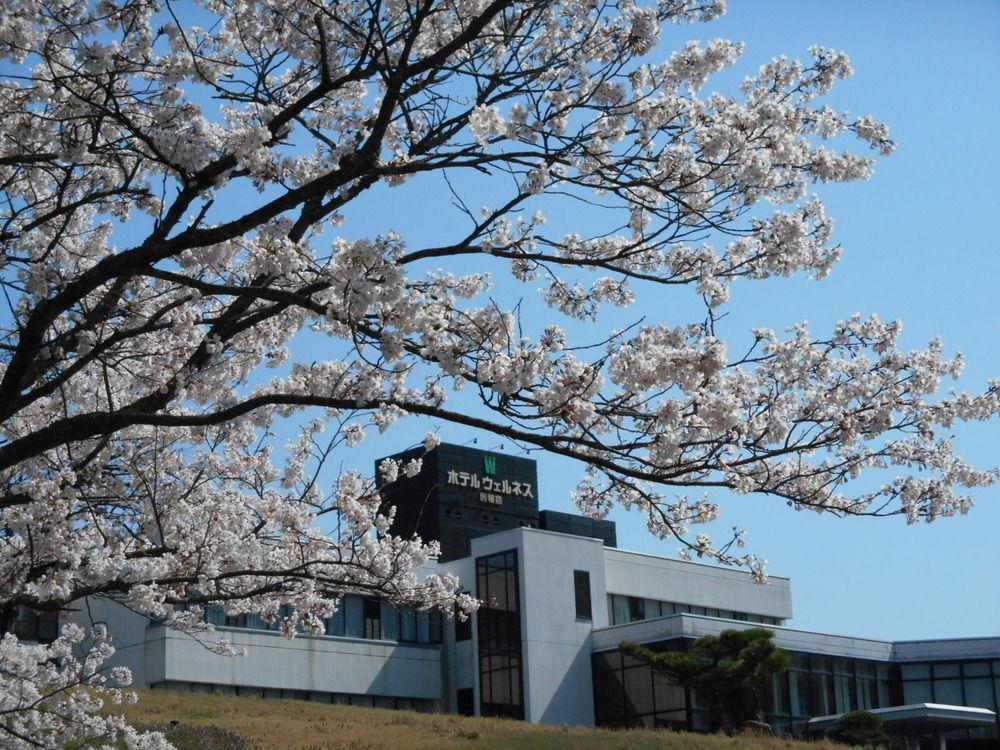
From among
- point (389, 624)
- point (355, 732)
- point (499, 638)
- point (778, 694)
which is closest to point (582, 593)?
point (499, 638)

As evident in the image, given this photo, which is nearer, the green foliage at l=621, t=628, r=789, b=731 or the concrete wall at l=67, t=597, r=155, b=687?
the green foliage at l=621, t=628, r=789, b=731

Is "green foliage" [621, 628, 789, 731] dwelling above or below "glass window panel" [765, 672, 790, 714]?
above

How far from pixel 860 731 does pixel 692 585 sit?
1713 cm

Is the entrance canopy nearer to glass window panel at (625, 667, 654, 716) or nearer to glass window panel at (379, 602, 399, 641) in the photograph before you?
glass window panel at (625, 667, 654, 716)

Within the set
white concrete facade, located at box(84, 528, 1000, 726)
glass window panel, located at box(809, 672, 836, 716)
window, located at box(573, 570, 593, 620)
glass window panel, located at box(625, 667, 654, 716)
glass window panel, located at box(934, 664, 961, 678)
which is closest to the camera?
white concrete facade, located at box(84, 528, 1000, 726)

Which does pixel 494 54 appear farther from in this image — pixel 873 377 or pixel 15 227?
pixel 15 227

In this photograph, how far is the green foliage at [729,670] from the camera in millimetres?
33688

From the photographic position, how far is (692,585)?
5056 centimetres

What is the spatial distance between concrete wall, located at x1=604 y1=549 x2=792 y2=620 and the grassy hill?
53.8ft

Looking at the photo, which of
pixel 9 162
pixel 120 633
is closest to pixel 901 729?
pixel 120 633

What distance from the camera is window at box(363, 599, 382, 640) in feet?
147

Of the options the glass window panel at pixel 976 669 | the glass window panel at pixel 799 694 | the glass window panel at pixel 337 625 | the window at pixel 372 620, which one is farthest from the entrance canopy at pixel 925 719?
the glass window panel at pixel 337 625

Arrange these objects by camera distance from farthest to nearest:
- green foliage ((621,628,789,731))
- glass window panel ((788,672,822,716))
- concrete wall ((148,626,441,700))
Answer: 1. glass window panel ((788,672,822,716))
2. concrete wall ((148,626,441,700))
3. green foliage ((621,628,789,731))

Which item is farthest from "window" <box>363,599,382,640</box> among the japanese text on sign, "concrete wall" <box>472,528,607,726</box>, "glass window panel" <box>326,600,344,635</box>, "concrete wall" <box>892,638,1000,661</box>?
"concrete wall" <box>892,638,1000,661</box>
